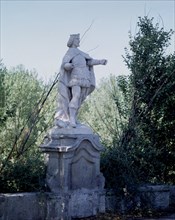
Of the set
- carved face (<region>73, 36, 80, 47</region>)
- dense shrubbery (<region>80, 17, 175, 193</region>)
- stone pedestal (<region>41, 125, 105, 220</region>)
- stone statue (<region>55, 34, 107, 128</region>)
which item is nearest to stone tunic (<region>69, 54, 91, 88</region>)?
stone statue (<region>55, 34, 107, 128</region>)

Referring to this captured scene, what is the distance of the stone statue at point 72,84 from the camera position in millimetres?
8461

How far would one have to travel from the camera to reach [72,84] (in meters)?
8.52

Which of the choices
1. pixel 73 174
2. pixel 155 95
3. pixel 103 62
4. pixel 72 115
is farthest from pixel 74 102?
pixel 155 95

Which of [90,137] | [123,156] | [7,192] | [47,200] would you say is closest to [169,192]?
[123,156]

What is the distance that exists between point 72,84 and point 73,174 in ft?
6.70

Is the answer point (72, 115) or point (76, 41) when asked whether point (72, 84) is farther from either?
point (76, 41)

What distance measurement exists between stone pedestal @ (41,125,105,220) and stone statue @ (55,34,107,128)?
1.13 ft

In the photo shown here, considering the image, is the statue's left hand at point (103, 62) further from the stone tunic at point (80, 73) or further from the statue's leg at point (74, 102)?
the statue's leg at point (74, 102)

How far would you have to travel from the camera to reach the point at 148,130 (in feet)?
41.8

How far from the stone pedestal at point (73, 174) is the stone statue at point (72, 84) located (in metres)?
0.34

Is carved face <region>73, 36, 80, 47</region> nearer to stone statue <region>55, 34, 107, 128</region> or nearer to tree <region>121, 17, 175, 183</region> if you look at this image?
stone statue <region>55, 34, 107, 128</region>

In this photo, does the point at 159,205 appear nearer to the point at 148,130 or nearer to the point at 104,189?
the point at 104,189

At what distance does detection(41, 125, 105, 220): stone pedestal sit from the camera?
7.80m

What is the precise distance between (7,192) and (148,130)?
627 centimetres
